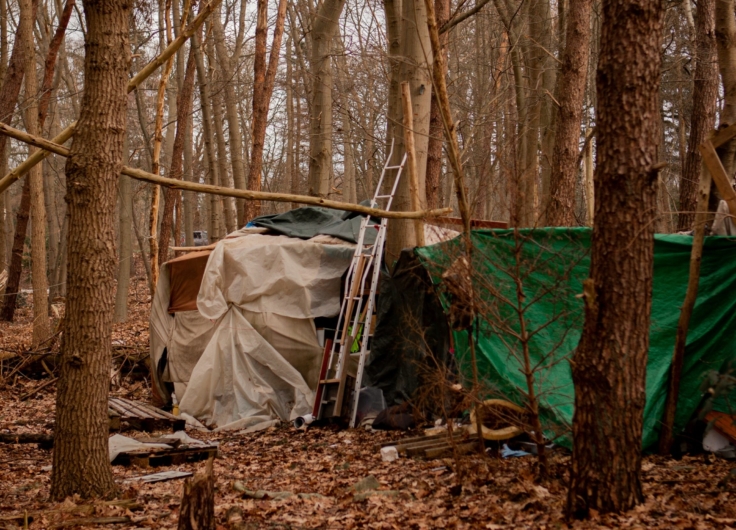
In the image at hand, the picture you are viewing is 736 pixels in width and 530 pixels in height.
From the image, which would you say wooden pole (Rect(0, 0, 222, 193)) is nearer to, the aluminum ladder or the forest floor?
the forest floor

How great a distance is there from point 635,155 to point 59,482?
178 inches

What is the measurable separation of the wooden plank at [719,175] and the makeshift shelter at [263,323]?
5.35m

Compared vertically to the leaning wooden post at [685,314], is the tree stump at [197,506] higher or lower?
lower

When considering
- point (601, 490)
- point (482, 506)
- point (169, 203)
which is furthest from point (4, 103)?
point (601, 490)

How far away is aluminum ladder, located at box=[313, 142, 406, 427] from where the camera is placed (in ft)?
28.3

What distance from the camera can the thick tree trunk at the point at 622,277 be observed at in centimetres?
426

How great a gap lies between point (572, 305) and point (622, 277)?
2021 mm

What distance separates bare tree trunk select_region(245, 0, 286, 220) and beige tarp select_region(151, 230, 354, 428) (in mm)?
4017

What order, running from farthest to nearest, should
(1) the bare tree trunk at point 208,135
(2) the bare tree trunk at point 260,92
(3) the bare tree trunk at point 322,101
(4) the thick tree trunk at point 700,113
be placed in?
1. (1) the bare tree trunk at point 208,135
2. (2) the bare tree trunk at point 260,92
3. (3) the bare tree trunk at point 322,101
4. (4) the thick tree trunk at point 700,113

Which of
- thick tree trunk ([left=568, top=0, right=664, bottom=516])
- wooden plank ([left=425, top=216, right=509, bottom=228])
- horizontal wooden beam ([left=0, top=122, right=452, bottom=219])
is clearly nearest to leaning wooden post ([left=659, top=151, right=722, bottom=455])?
thick tree trunk ([left=568, top=0, right=664, bottom=516])

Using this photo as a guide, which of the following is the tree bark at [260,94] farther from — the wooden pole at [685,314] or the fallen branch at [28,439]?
the wooden pole at [685,314]

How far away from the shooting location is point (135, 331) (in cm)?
1622

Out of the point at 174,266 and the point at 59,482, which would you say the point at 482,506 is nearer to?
the point at 59,482

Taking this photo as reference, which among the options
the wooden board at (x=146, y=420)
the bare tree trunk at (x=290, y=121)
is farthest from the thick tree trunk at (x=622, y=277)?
the bare tree trunk at (x=290, y=121)
